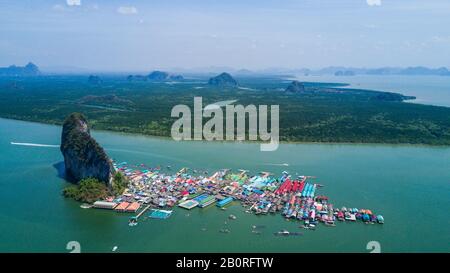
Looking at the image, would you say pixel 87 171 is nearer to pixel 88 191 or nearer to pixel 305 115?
pixel 88 191

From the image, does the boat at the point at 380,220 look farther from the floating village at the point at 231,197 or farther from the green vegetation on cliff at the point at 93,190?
the green vegetation on cliff at the point at 93,190

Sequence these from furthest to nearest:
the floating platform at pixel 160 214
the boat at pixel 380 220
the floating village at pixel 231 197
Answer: the floating village at pixel 231 197, the floating platform at pixel 160 214, the boat at pixel 380 220

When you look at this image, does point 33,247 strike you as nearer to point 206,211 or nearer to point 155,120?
point 206,211

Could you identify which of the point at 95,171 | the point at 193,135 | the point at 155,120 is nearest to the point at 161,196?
the point at 95,171

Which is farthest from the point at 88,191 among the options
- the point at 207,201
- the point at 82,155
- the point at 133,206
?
the point at 207,201

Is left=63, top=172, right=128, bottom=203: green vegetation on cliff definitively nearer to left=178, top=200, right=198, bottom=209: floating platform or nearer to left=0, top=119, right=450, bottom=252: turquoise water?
left=0, top=119, right=450, bottom=252: turquoise water

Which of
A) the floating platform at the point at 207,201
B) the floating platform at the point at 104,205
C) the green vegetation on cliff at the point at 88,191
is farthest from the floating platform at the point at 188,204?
the green vegetation on cliff at the point at 88,191

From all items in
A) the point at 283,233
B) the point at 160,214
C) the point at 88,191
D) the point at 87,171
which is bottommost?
the point at 283,233
